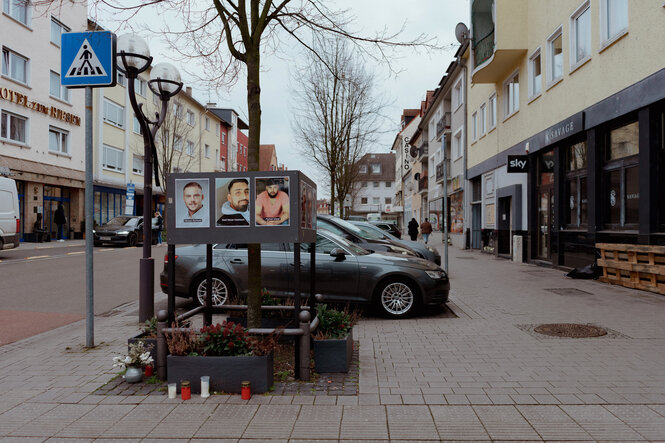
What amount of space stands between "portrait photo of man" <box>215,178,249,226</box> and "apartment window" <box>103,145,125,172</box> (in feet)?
105

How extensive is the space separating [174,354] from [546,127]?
46.7 ft

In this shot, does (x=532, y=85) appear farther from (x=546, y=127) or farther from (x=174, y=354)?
(x=174, y=354)

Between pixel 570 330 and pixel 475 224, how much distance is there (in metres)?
19.8

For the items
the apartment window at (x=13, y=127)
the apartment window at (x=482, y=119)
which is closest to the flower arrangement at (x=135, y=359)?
the apartment window at (x=482, y=119)

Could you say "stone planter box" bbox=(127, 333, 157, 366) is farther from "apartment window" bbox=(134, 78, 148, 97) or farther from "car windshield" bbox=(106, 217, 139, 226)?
"apartment window" bbox=(134, 78, 148, 97)

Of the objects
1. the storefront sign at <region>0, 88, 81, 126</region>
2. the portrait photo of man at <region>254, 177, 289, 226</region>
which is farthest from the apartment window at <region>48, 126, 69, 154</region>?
the portrait photo of man at <region>254, 177, 289, 226</region>

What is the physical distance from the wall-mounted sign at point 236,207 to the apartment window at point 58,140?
89.3ft

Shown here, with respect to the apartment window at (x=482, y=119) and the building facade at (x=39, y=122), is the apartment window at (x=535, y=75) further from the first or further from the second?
the building facade at (x=39, y=122)

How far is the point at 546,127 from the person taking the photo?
15.9 meters

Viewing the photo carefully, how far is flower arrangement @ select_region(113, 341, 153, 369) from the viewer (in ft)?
15.4

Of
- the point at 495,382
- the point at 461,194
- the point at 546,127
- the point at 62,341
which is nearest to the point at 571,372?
the point at 495,382

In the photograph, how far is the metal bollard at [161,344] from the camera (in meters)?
4.67

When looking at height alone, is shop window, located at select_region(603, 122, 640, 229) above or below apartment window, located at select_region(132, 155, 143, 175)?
below

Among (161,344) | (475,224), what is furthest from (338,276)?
(475,224)
